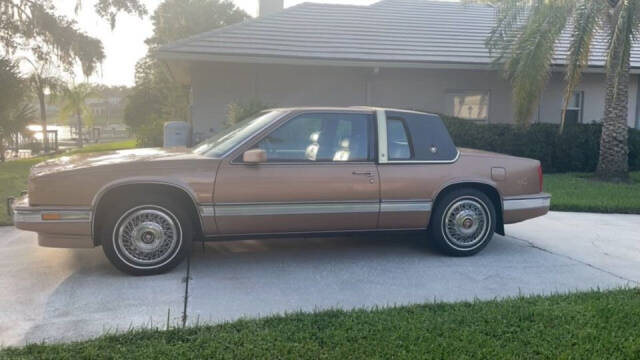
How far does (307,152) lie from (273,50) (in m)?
8.47

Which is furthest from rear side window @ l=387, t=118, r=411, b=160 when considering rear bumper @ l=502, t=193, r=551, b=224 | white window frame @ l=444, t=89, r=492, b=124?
white window frame @ l=444, t=89, r=492, b=124

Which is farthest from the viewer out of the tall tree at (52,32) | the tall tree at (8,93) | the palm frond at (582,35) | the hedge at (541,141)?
the tall tree at (52,32)

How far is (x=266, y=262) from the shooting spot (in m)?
5.57

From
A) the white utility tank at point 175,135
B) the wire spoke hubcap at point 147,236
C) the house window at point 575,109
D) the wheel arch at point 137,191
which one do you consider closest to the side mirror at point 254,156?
the wheel arch at point 137,191

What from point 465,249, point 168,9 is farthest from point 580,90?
point 168,9

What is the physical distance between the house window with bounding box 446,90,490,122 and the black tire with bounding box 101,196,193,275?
38.4 feet

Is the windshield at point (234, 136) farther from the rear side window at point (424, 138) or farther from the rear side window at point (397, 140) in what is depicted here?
the rear side window at point (424, 138)

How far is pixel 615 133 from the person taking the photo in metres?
12.2

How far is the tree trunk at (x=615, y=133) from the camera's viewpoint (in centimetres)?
1207

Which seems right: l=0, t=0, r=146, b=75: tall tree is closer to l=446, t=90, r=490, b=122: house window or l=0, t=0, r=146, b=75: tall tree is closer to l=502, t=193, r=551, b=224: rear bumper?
l=446, t=90, r=490, b=122: house window

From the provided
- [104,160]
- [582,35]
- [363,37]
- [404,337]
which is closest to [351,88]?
[363,37]

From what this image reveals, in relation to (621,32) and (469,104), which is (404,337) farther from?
(469,104)

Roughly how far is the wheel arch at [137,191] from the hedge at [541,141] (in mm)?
9188

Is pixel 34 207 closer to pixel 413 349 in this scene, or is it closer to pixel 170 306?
pixel 170 306
